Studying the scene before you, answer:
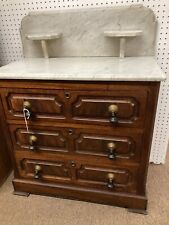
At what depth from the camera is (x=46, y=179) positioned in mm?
1344

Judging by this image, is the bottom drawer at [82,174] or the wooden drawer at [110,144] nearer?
the wooden drawer at [110,144]

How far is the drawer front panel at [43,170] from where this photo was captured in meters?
1.28

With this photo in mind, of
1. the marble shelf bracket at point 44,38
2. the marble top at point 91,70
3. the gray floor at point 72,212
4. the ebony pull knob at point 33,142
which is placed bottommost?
the gray floor at point 72,212

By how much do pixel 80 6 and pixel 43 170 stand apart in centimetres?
104

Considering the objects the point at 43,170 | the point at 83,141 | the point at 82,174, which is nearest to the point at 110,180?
the point at 82,174

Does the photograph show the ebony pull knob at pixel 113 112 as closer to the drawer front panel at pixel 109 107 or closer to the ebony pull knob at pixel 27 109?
the drawer front panel at pixel 109 107

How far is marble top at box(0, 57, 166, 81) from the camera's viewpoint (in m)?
0.92

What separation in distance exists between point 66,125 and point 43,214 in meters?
0.62


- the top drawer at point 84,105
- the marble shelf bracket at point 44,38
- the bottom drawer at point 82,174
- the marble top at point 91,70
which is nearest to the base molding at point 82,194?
the bottom drawer at point 82,174

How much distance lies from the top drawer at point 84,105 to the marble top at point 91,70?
0.23ft

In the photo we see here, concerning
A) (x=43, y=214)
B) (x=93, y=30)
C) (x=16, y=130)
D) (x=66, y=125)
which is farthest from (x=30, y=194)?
(x=93, y=30)

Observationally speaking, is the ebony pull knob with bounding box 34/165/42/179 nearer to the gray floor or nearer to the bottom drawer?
the bottom drawer

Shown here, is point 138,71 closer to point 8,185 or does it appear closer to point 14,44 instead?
point 14,44

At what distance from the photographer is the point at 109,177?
1.21m
